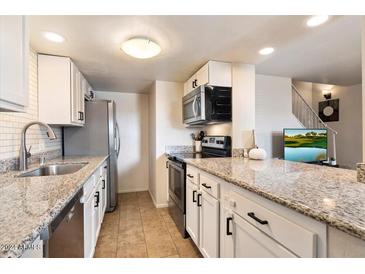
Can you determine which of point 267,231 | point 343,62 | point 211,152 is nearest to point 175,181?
point 211,152

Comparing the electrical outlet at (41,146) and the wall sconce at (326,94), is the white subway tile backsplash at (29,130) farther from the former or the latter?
the wall sconce at (326,94)

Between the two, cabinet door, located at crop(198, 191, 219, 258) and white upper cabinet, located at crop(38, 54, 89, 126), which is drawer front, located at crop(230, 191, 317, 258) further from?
white upper cabinet, located at crop(38, 54, 89, 126)

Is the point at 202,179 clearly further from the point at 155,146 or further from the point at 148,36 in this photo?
the point at 155,146

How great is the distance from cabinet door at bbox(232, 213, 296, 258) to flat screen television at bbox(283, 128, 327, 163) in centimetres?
282

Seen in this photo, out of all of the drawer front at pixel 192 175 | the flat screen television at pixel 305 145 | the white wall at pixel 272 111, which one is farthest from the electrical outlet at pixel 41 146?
the flat screen television at pixel 305 145

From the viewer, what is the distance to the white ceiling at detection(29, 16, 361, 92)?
1514 mm

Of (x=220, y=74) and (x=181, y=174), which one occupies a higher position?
(x=220, y=74)

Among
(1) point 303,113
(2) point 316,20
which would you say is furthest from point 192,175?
(1) point 303,113

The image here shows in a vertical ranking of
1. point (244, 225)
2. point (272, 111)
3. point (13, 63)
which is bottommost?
point (244, 225)

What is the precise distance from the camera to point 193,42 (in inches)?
72.9

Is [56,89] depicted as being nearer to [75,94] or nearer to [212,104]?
[75,94]

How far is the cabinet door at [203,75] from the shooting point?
2.36 meters

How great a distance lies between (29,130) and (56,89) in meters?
0.54

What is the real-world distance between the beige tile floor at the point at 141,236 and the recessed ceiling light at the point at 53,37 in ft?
6.87
